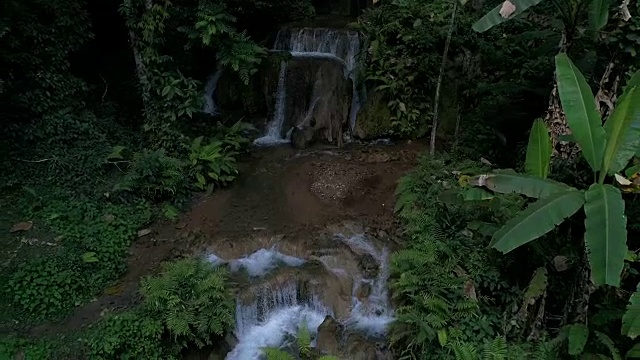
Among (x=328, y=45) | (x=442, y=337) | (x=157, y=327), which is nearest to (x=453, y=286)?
(x=442, y=337)

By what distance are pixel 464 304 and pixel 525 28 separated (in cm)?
769

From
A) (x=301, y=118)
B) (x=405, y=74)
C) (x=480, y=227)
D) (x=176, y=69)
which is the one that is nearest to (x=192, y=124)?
(x=176, y=69)

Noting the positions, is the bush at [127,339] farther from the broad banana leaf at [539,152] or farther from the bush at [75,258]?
the broad banana leaf at [539,152]

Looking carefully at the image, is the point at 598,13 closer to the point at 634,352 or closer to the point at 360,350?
the point at 634,352

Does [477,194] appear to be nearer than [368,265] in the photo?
Yes

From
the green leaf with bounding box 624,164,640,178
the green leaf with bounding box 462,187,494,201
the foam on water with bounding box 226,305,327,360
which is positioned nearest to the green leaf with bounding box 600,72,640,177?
the green leaf with bounding box 624,164,640,178

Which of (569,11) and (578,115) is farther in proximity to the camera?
(569,11)

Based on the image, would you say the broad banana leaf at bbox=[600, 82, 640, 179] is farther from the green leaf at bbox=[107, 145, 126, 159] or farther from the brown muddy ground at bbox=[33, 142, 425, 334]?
the green leaf at bbox=[107, 145, 126, 159]

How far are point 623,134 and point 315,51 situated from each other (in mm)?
9674

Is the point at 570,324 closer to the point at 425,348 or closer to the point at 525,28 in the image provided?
the point at 425,348

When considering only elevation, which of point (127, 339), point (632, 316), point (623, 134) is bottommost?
point (127, 339)

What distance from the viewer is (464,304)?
5801 millimetres

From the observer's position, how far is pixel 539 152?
17.4 ft

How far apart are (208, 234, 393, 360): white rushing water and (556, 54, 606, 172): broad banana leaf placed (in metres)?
3.65
